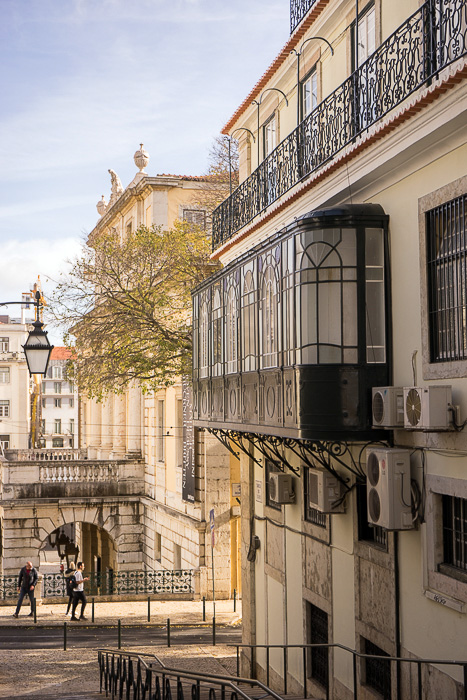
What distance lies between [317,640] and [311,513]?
200 centimetres

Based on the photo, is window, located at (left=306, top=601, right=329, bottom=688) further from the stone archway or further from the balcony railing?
the stone archway

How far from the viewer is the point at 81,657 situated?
66.0ft

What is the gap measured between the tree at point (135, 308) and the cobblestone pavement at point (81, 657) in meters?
6.36

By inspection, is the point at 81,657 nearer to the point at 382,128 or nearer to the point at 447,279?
the point at 447,279

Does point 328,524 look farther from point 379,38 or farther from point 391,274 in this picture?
point 379,38

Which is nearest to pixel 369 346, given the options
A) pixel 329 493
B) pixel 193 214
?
pixel 329 493

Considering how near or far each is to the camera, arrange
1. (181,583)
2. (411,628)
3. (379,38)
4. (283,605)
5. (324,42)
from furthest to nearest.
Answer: (181,583), (283,605), (324,42), (379,38), (411,628)

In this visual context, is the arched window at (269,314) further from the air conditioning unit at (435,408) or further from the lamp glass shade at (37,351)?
the air conditioning unit at (435,408)

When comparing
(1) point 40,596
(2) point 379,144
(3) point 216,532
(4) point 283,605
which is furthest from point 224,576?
(2) point 379,144

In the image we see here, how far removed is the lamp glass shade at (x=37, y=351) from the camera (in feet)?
42.7

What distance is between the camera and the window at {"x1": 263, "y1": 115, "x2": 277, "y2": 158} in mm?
18078

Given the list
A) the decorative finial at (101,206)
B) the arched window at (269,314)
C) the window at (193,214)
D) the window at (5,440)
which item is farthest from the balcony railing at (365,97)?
the window at (5,440)

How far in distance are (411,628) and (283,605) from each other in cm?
571

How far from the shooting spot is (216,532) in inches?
1104
